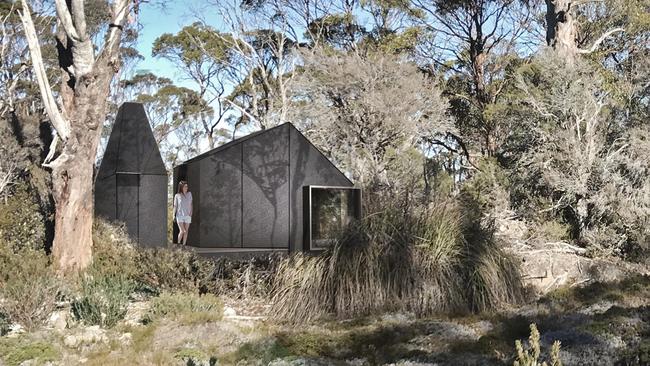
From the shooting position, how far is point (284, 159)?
10.9 meters

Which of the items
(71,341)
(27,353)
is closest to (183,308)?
(71,341)

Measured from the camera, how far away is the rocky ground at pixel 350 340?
465 cm

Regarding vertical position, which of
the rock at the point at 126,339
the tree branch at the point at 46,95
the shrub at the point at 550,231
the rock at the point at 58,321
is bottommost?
the rock at the point at 126,339

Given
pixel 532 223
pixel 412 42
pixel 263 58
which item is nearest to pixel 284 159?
pixel 532 223

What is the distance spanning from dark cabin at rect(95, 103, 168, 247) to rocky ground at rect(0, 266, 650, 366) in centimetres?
666

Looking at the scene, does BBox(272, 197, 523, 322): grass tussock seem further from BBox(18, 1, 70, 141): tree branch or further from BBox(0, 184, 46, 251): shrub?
BBox(0, 184, 46, 251): shrub

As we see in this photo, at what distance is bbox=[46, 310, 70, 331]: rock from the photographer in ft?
20.1

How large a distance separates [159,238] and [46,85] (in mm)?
4311

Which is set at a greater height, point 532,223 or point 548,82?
point 548,82

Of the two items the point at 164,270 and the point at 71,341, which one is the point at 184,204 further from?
the point at 71,341

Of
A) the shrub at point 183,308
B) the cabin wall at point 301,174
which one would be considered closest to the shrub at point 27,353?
the shrub at point 183,308

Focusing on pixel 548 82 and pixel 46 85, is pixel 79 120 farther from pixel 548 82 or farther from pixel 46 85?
pixel 548 82

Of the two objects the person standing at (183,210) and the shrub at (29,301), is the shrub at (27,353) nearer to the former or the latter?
→ the shrub at (29,301)

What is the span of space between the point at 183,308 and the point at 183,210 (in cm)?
564
